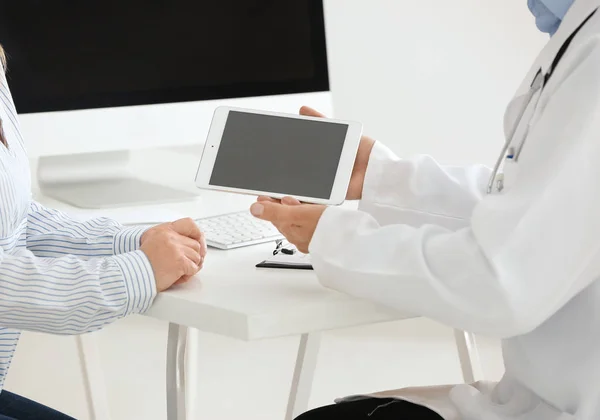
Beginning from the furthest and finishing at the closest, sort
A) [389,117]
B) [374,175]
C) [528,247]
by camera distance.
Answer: [389,117]
[374,175]
[528,247]

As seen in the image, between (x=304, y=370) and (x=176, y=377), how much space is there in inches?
19.3

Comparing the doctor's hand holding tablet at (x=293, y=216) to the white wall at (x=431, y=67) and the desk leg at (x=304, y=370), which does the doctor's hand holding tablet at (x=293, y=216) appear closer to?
the desk leg at (x=304, y=370)

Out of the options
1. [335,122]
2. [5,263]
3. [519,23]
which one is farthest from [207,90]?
[519,23]

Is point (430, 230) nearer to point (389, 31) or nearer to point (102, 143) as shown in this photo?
point (102, 143)

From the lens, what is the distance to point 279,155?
1.00m

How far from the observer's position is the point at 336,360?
2.33 meters

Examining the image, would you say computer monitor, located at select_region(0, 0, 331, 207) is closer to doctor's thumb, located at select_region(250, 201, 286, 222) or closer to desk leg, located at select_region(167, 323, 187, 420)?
desk leg, located at select_region(167, 323, 187, 420)

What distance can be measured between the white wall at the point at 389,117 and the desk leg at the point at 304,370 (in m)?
0.53

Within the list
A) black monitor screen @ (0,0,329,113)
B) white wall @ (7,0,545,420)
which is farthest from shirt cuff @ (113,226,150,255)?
white wall @ (7,0,545,420)

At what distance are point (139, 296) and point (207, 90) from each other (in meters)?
0.64

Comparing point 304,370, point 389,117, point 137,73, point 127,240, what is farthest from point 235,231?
point 389,117

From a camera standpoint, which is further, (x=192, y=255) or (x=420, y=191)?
(x=420, y=191)

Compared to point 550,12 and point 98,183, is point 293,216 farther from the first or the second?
point 98,183

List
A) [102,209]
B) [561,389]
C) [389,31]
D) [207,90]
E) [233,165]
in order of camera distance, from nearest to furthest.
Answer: [561,389], [233,165], [102,209], [207,90], [389,31]
